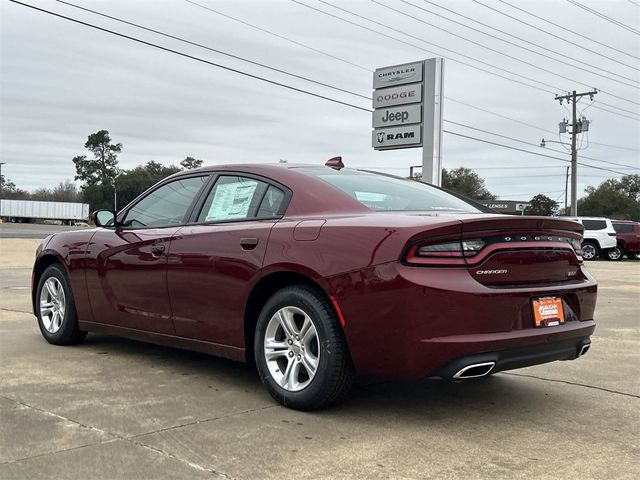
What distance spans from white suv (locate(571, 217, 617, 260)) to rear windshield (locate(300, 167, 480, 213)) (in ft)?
78.2

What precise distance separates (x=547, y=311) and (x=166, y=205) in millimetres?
3000

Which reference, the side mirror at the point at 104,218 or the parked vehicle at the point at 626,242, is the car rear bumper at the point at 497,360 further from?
the parked vehicle at the point at 626,242

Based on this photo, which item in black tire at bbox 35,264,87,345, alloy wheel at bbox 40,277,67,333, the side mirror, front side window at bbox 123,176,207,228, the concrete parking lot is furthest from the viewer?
alloy wheel at bbox 40,277,67,333

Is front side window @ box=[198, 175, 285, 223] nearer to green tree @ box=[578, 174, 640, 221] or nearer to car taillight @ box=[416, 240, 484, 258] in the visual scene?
car taillight @ box=[416, 240, 484, 258]

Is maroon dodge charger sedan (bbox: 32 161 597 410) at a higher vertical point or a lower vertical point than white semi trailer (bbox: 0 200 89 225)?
lower

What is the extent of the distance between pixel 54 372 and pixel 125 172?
10228 cm

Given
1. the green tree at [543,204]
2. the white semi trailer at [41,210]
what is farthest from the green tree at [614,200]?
the white semi trailer at [41,210]

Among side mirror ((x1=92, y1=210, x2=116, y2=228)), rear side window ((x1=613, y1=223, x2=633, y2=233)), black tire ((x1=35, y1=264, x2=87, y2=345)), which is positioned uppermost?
rear side window ((x1=613, y1=223, x2=633, y2=233))

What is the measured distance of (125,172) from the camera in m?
102

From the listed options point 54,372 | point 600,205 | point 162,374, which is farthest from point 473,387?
point 600,205

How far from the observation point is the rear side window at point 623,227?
2747 cm

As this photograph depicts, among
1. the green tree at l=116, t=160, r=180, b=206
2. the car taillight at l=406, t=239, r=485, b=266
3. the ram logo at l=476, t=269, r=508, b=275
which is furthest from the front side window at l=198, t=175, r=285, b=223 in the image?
the green tree at l=116, t=160, r=180, b=206

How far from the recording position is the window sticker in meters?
4.54

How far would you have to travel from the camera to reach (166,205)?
5203 millimetres
